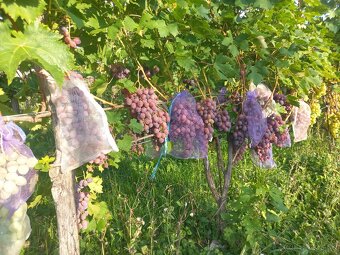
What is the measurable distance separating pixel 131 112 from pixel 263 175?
2.43 m

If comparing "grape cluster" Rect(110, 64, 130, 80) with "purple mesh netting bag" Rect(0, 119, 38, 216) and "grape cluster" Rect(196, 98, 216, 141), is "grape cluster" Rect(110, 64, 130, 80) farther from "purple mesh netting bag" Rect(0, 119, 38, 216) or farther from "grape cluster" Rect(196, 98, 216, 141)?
"purple mesh netting bag" Rect(0, 119, 38, 216)

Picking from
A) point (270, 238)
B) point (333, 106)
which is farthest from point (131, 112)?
point (333, 106)

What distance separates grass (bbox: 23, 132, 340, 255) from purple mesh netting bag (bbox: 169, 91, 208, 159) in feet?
1.48

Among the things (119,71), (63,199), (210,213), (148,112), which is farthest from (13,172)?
(210,213)

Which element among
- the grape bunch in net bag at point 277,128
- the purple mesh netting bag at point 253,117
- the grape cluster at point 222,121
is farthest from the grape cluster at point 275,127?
A: the grape cluster at point 222,121

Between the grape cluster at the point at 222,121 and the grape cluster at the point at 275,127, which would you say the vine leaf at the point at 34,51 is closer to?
the grape cluster at the point at 222,121

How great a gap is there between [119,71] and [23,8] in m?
0.85

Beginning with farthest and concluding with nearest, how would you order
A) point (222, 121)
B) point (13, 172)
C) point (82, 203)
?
point (222, 121)
point (82, 203)
point (13, 172)

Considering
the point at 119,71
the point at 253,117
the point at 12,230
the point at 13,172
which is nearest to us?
the point at 13,172

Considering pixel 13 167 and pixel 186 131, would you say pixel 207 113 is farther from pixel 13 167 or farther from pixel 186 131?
pixel 13 167

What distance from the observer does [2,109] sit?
74.6 inches

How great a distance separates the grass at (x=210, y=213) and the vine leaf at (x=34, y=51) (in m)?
1.17

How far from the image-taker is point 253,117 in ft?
8.53

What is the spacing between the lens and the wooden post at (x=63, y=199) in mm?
1685
